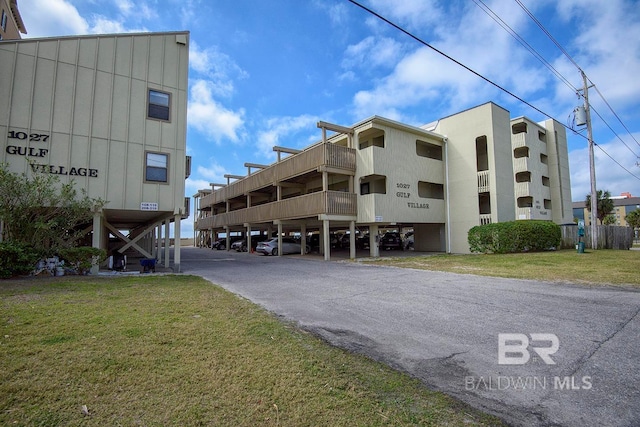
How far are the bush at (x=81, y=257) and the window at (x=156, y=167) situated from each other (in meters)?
3.44

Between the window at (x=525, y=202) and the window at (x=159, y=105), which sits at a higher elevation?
the window at (x=159, y=105)

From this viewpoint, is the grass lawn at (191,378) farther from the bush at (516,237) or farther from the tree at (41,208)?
the bush at (516,237)

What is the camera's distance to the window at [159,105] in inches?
552

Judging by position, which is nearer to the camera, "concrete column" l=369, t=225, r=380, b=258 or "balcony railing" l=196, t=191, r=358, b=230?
"balcony railing" l=196, t=191, r=358, b=230

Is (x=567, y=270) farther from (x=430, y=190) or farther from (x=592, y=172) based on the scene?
(x=430, y=190)

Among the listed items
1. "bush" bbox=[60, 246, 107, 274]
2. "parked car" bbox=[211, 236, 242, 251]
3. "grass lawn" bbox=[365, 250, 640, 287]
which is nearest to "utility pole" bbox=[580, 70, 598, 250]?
"grass lawn" bbox=[365, 250, 640, 287]

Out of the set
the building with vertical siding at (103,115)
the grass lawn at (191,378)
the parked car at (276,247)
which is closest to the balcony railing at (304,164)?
the parked car at (276,247)

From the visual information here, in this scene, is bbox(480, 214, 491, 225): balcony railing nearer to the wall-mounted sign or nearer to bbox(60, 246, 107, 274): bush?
bbox(60, 246, 107, 274): bush

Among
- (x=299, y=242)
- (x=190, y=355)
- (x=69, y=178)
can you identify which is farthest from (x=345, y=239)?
(x=190, y=355)

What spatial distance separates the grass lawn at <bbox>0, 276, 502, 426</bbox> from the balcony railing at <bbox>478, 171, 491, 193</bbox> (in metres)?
21.0

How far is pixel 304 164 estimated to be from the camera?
870 inches

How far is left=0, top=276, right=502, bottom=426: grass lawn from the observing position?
2.72m

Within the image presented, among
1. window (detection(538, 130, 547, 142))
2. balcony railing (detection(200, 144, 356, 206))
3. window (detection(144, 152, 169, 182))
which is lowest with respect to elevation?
window (detection(144, 152, 169, 182))

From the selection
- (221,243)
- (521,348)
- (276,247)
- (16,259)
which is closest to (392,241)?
(276,247)
